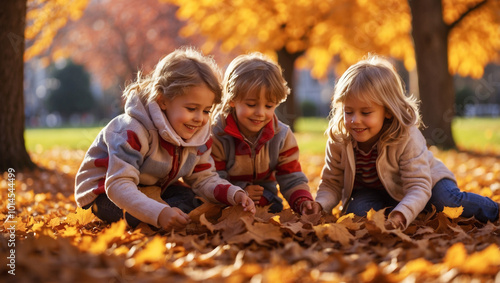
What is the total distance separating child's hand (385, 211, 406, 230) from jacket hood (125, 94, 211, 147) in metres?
1.20

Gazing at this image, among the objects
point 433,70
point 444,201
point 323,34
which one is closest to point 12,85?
point 444,201

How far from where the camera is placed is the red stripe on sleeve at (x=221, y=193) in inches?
118

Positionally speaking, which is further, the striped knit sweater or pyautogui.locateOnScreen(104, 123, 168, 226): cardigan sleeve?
the striped knit sweater

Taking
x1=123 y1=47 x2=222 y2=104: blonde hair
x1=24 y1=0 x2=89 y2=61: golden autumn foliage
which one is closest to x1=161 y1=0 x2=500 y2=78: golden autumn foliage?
x1=24 y1=0 x2=89 y2=61: golden autumn foliage

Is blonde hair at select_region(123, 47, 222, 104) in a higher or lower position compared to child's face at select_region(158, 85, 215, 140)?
higher

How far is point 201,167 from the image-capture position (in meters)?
3.16

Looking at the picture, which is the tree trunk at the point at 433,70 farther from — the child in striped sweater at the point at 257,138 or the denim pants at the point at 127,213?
the denim pants at the point at 127,213

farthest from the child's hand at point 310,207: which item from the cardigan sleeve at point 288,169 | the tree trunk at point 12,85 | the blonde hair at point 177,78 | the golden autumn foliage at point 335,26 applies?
the golden autumn foliage at point 335,26

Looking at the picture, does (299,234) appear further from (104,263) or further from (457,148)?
(457,148)

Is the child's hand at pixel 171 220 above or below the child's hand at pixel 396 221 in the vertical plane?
above

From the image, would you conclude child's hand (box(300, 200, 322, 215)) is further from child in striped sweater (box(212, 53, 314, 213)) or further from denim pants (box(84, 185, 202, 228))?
denim pants (box(84, 185, 202, 228))

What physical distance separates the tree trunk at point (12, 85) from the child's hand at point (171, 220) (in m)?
3.89

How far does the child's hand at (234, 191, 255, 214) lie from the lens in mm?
2790

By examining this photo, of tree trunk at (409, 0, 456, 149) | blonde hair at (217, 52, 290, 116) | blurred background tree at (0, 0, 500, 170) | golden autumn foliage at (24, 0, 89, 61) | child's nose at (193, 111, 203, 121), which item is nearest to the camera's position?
child's nose at (193, 111, 203, 121)
